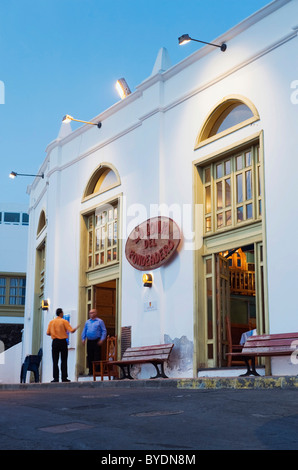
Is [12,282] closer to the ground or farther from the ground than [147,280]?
farther from the ground

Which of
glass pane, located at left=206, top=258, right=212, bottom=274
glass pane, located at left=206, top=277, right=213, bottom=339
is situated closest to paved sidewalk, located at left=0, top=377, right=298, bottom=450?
glass pane, located at left=206, top=277, right=213, bottom=339

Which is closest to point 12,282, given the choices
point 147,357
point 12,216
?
point 12,216

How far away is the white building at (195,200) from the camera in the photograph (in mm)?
12102

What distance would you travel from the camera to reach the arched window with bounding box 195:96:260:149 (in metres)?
13.2

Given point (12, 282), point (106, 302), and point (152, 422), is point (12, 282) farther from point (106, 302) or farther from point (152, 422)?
point (152, 422)

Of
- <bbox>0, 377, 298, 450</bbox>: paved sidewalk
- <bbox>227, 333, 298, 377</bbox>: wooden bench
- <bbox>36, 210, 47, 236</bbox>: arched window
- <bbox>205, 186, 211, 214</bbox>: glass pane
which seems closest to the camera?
<bbox>0, 377, 298, 450</bbox>: paved sidewalk

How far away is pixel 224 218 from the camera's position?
13664 mm

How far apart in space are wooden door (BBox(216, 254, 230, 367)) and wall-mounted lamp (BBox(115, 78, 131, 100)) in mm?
6048

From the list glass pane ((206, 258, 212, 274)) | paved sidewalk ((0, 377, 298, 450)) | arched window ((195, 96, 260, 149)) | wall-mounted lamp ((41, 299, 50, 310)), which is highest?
arched window ((195, 96, 260, 149))

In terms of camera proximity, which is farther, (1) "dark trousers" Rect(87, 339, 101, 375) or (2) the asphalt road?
(1) "dark trousers" Rect(87, 339, 101, 375)

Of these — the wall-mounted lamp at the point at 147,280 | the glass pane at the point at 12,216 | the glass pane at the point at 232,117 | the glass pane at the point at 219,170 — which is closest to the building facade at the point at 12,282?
the glass pane at the point at 12,216

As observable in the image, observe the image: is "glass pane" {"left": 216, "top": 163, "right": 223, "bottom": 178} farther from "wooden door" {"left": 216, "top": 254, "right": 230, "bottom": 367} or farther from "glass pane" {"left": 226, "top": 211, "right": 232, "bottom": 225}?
"wooden door" {"left": 216, "top": 254, "right": 230, "bottom": 367}

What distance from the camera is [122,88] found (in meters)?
17.8

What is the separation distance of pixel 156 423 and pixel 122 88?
42.9 ft
